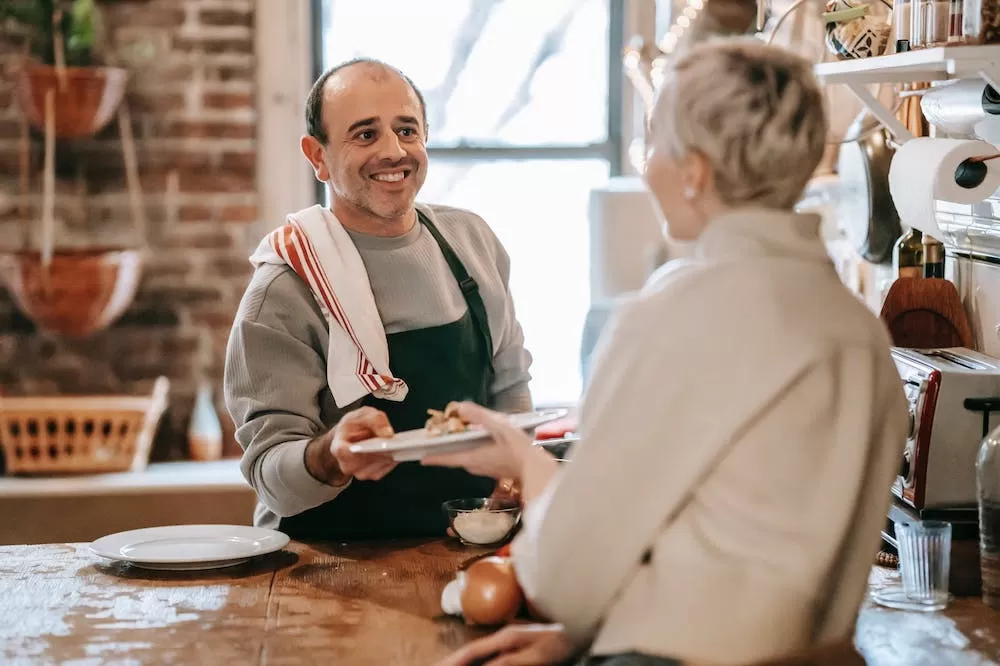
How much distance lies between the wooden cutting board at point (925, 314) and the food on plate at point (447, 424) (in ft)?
2.90

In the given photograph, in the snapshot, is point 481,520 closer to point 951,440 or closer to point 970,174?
point 951,440

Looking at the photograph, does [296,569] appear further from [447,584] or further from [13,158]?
[13,158]

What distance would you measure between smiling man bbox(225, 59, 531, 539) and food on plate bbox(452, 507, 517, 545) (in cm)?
16

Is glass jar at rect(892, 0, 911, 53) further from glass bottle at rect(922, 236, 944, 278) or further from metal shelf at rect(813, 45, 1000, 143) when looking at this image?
glass bottle at rect(922, 236, 944, 278)

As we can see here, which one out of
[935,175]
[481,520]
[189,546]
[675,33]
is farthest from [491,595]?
[675,33]

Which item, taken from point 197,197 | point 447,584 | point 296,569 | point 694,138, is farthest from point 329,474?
point 197,197

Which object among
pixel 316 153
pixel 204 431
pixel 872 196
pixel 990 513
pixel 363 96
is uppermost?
pixel 363 96

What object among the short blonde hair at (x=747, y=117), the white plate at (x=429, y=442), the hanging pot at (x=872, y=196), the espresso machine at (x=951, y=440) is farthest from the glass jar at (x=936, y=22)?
the hanging pot at (x=872, y=196)

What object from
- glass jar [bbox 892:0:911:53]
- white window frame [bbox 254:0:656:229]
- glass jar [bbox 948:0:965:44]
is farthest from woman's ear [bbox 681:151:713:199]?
white window frame [bbox 254:0:656:229]

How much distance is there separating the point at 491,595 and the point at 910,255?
1.25 m

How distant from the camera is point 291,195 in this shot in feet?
14.2

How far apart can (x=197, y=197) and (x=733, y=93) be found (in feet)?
10.5

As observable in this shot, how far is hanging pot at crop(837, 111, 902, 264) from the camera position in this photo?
2.74 meters

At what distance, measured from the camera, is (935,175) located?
2043 millimetres
